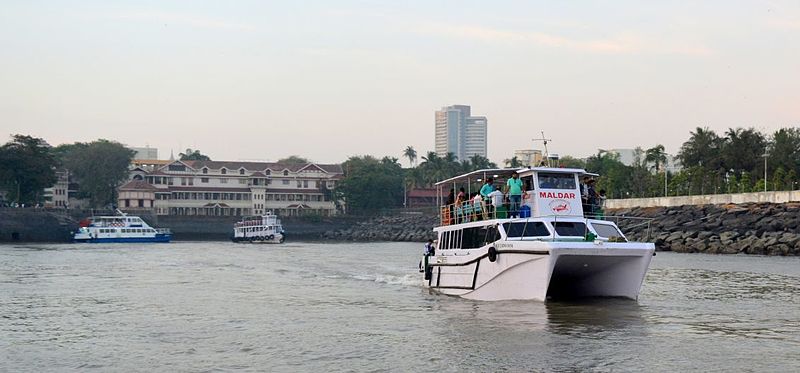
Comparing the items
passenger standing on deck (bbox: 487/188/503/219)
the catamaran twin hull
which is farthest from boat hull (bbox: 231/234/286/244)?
passenger standing on deck (bbox: 487/188/503/219)

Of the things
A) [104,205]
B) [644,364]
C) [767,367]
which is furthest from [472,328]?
[104,205]

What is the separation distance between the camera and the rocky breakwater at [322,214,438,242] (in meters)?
118

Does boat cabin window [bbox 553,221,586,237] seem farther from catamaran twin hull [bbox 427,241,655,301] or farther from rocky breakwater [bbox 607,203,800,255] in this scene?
rocky breakwater [bbox 607,203,800,255]

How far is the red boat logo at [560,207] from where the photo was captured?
28.4 m

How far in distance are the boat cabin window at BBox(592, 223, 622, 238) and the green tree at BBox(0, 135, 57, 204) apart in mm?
108120

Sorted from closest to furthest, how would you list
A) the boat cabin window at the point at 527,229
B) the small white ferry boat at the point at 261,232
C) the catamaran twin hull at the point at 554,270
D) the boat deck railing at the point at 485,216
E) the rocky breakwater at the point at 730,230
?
the catamaran twin hull at the point at 554,270 → the boat cabin window at the point at 527,229 → the boat deck railing at the point at 485,216 → the rocky breakwater at the point at 730,230 → the small white ferry boat at the point at 261,232

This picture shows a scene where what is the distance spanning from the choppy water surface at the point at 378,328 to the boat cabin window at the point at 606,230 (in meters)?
1.93

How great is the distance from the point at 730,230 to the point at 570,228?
4629cm

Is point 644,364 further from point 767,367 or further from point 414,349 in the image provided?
point 414,349

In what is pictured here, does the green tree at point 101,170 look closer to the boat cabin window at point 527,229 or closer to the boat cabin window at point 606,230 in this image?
the boat cabin window at point 527,229

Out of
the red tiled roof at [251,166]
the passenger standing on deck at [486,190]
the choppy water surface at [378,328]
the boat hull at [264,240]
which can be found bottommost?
the choppy water surface at [378,328]

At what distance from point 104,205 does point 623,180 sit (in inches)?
2934

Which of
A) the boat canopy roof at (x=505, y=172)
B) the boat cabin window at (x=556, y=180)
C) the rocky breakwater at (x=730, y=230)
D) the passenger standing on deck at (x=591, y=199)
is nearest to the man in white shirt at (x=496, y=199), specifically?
the boat canopy roof at (x=505, y=172)

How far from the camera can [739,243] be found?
62.9m
